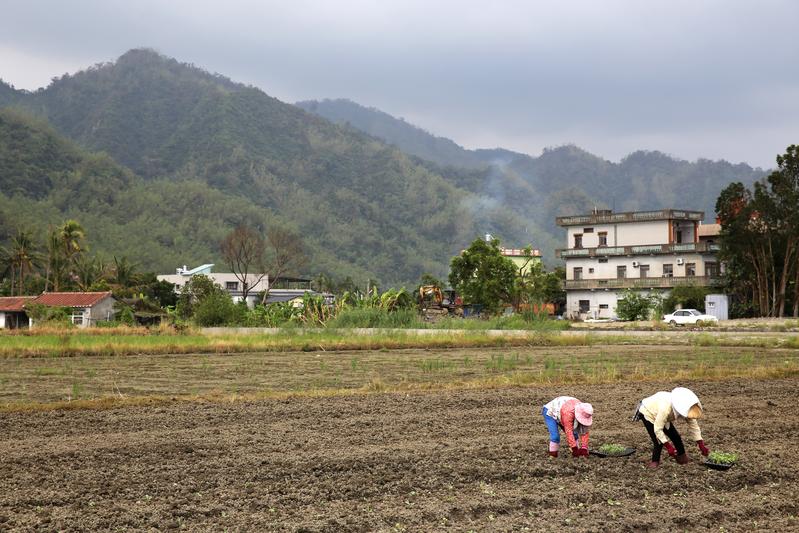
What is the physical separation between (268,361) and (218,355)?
13.5 ft

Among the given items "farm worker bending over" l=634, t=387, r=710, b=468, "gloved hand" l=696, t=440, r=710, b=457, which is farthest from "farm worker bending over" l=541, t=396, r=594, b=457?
"gloved hand" l=696, t=440, r=710, b=457

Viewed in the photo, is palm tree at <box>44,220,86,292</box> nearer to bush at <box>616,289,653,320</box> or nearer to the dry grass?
bush at <box>616,289,653,320</box>

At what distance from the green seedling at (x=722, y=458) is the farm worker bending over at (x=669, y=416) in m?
0.09

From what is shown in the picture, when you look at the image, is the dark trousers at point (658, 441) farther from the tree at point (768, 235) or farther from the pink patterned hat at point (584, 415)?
the tree at point (768, 235)

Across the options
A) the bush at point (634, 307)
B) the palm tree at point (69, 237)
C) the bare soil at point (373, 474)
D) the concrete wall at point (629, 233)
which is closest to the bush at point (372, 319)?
the bush at point (634, 307)

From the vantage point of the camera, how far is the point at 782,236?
178 ft

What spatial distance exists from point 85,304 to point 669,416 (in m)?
56.4

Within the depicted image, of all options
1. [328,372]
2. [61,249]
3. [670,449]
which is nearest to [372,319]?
[328,372]

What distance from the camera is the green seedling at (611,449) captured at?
9.25 meters

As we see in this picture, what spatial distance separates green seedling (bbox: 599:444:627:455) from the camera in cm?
925

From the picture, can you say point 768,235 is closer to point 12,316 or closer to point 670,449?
point 670,449

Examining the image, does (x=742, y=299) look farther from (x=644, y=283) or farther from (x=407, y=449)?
(x=407, y=449)

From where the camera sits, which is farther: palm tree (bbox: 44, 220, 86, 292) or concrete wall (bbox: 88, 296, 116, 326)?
palm tree (bbox: 44, 220, 86, 292)

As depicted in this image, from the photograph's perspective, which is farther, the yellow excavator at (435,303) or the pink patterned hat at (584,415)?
the yellow excavator at (435,303)
